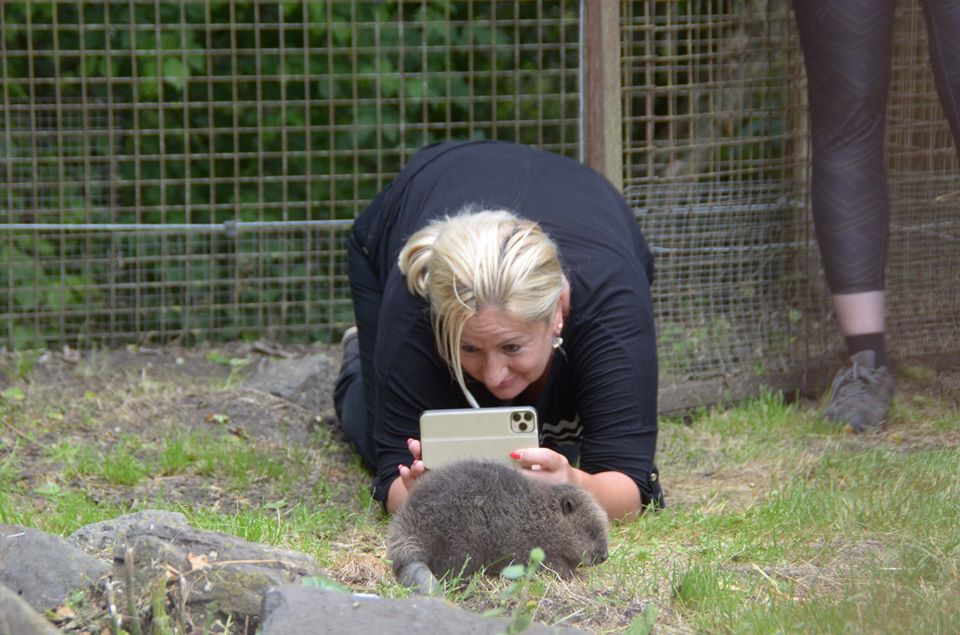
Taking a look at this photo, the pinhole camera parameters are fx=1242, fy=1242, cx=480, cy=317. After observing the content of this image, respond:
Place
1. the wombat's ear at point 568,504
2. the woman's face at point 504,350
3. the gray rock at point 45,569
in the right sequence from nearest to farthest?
the gray rock at point 45,569, the wombat's ear at point 568,504, the woman's face at point 504,350

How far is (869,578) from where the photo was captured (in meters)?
3.00

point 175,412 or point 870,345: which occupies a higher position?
point 870,345

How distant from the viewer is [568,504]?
3326 mm

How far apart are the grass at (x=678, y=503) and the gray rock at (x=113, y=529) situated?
39cm

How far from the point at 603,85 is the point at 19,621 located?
157 inches

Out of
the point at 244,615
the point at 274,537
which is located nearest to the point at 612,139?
the point at 274,537

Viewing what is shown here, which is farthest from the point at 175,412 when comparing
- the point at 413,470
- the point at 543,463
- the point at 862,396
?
the point at 862,396

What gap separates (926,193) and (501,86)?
3.10m

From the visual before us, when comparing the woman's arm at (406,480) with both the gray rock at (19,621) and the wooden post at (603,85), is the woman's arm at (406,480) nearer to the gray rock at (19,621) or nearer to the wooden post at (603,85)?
the gray rock at (19,621)

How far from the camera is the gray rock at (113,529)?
126 inches

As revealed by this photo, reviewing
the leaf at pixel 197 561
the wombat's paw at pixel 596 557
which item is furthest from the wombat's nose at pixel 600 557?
the leaf at pixel 197 561

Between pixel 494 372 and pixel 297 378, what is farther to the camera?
pixel 297 378

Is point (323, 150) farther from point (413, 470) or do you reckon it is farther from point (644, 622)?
point (644, 622)

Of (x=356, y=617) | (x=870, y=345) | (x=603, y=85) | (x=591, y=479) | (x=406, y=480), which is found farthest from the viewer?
(x=603, y=85)
